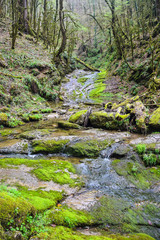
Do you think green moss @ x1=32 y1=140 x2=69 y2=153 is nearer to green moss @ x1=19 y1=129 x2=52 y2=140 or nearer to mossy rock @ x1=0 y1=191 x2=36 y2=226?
green moss @ x1=19 y1=129 x2=52 y2=140

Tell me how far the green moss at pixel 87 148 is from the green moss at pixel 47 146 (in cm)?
36

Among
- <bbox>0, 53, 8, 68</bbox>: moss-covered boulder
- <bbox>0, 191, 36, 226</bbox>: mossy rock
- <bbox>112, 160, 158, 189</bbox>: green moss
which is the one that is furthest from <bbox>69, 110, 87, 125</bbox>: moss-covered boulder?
<bbox>0, 53, 8, 68</bbox>: moss-covered boulder

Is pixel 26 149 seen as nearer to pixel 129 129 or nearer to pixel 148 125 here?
pixel 129 129

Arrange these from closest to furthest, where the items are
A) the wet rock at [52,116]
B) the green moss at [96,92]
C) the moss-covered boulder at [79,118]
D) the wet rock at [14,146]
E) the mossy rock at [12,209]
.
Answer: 1. the mossy rock at [12,209]
2. the wet rock at [14,146]
3. the moss-covered boulder at [79,118]
4. the wet rock at [52,116]
5. the green moss at [96,92]

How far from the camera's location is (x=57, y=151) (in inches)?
241

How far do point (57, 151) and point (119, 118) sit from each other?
3.67m

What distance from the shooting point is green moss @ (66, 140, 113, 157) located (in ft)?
19.3

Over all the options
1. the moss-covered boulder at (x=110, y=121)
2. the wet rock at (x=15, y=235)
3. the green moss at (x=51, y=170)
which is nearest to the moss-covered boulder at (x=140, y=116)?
the moss-covered boulder at (x=110, y=121)

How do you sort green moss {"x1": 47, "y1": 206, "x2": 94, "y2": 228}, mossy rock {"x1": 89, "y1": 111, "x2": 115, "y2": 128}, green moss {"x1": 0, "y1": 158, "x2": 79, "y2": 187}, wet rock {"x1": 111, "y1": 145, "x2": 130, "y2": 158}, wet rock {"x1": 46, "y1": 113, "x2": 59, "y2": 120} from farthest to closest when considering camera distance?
wet rock {"x1": 46, "y1": 113, "x2": 59, "y2": 120} < mossy rock {"x1": 89, "y1": 111, "x2": 115, "y2": 128} < wet rock {"x1": 111, "y1": 145, "x2": 130, "y2": 158} < green moss {"x1": 0, "y1": 158, "x2": 79, "y2": 187} < green moss {"x1": 47, "y1": 206, "x2": 94, "y2": 228}

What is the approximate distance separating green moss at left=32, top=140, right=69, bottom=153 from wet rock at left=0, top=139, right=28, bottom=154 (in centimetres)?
33

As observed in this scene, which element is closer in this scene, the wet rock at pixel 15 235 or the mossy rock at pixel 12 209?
the wet rock at pixel 15 235

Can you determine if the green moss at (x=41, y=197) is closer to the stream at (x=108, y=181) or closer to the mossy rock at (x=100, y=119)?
the stream at (x=108, y=181)

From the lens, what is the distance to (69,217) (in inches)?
114

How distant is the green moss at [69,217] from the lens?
275 cm
